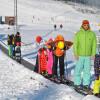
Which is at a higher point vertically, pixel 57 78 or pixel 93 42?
pixel 93 42

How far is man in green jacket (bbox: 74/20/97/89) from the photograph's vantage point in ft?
37.6

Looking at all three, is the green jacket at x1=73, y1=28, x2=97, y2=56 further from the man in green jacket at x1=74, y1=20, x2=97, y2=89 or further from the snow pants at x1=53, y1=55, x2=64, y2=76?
the snow pants at x1=53, y1=55, x2=64, y2=76

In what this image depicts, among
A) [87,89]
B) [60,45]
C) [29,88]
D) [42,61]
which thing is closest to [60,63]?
[60,45]

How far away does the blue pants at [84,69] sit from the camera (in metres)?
11.6

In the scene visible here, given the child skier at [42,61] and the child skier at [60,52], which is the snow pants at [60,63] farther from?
the child skier at [42,61]

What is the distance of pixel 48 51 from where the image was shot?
14453 millimetres

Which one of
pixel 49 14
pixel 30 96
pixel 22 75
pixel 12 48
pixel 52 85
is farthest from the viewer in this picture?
pixel 49 14

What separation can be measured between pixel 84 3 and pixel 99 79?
14297 centimetres

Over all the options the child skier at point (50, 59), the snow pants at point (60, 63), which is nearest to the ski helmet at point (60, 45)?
the snow pants at point (60, 63)

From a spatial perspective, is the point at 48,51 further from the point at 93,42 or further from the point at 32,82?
the point at 93,42

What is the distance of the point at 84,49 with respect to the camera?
37.9ft

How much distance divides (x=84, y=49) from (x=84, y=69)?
1.88ft

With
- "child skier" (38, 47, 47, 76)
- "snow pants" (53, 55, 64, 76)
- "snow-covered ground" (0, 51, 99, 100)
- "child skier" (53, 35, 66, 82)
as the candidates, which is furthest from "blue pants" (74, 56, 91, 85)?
"child skier" (38, 47, 47, 76)

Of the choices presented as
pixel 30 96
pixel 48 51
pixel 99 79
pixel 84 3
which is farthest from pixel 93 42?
pixel 84 3
